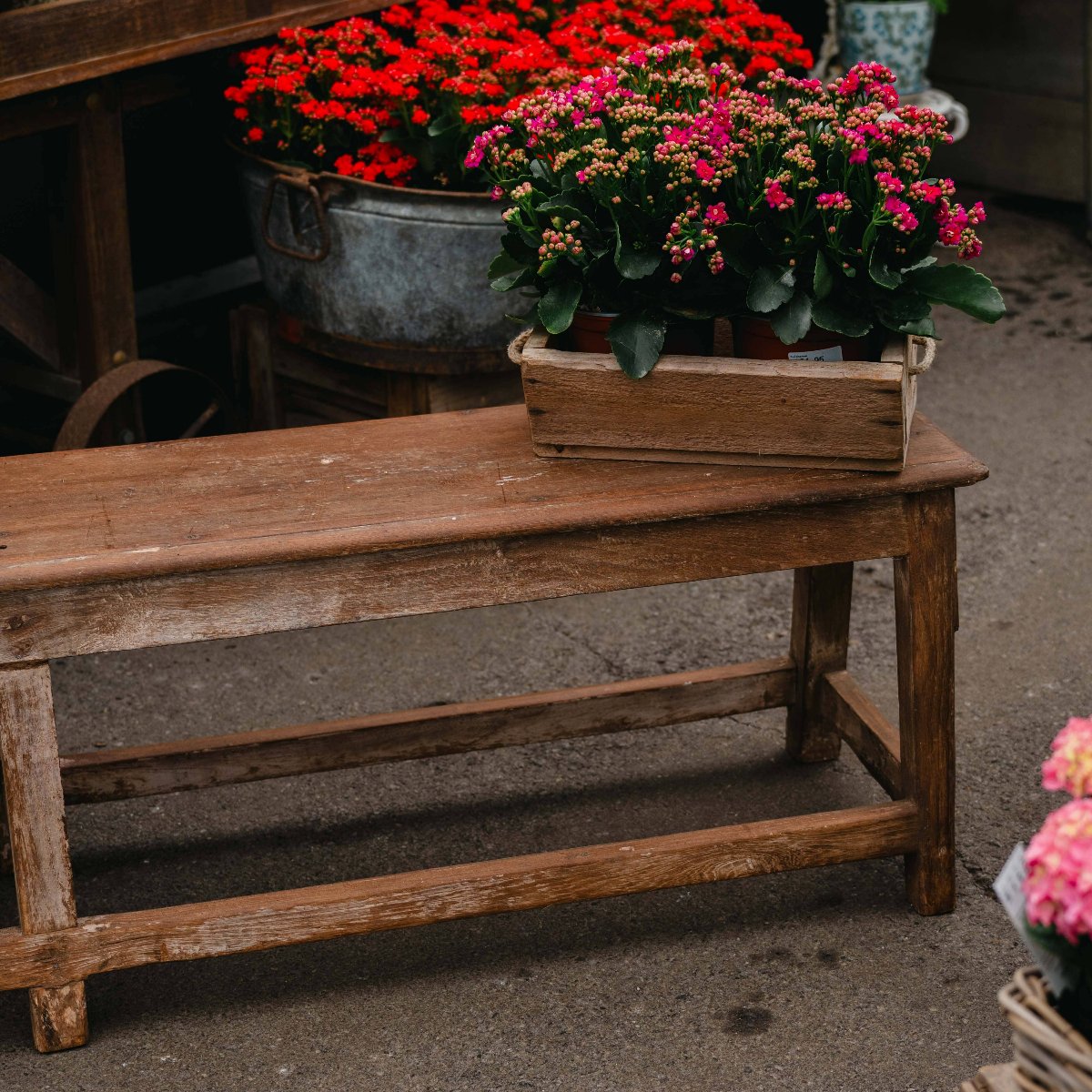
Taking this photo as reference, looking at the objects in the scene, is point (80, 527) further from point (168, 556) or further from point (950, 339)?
point (950, 339)

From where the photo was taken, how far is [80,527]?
2127 millimetres

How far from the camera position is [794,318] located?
213 cm

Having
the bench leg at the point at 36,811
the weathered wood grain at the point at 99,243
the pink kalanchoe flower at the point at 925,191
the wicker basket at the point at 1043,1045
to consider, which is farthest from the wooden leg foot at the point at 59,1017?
the weathered wood grain at the point at 99,243

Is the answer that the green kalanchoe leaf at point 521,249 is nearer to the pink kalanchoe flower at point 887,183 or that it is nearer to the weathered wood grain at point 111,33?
the pink kalanchoe flower at point 887,183

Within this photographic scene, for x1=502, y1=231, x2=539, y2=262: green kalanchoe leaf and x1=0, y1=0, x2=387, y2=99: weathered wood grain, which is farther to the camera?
x1=0, y1=0, x2=387, y2=99: weathered wood grain

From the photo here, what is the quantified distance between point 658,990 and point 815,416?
92cm

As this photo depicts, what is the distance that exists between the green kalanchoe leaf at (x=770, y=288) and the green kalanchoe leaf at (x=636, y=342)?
0.14 m

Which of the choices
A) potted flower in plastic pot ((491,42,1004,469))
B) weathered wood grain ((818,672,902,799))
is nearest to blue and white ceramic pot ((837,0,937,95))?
weathered wood grain ((818,672,902,799))

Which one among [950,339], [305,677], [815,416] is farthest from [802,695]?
[950,339]

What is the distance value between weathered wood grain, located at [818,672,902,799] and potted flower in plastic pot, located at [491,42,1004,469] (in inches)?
24.7

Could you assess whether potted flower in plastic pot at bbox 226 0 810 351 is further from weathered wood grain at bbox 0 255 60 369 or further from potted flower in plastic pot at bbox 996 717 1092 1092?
potted flower in plastic pot at bbox 996 717 1092 1092

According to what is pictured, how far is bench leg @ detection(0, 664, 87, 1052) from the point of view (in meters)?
2.05

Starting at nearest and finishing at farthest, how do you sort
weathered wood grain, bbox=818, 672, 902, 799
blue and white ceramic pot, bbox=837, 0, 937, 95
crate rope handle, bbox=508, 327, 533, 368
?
crate rope handle, bbox=508, 327, 533, 368
weathered wood grain, bbox=818, 672, 902, 799
blue and white ceramic pot, bbox=837, 0, 937, 95

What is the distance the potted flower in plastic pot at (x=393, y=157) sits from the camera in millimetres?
3275
